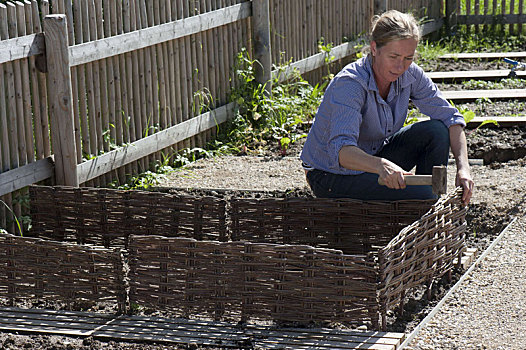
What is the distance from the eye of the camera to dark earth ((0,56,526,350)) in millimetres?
3621

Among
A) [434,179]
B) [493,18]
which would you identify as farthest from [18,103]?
[493,18]

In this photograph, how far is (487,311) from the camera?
13.1 feet

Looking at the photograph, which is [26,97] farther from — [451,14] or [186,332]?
[451,14]

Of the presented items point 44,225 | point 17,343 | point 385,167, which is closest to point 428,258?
point 385,167

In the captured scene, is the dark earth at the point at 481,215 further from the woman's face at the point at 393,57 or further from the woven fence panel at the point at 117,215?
the woven fence panel at the point at 117,215

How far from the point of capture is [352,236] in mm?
4645

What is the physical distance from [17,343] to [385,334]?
1.63m

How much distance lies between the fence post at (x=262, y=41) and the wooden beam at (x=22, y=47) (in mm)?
2973

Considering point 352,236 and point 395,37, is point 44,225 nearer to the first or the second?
point 352,236

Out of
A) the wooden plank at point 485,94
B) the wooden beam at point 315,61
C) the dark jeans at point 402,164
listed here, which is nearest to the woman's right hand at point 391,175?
the dark jeans at point 402,164

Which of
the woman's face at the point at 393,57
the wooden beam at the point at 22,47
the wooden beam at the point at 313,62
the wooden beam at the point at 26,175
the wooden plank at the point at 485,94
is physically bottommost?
the wooden plank at the point at 485,94

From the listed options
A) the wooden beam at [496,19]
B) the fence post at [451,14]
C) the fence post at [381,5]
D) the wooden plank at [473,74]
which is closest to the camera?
the wooden plank at [473,74]

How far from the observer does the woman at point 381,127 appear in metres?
4.27

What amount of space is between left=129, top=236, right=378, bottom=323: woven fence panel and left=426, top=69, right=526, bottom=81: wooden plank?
22.3 ft
